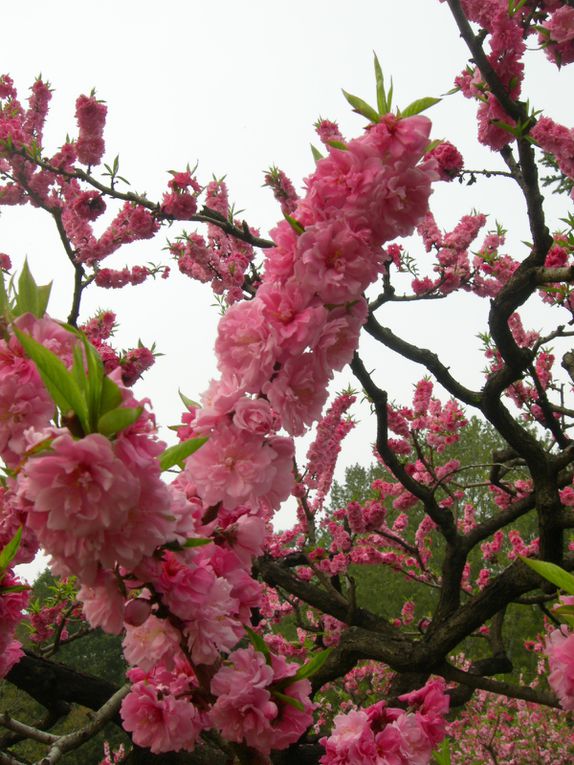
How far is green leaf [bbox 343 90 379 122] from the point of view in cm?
140

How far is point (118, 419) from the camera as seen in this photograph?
0.92 metres

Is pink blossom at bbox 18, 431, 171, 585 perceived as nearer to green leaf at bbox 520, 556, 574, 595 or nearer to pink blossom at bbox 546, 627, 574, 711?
green leaf at bbox 520, 556, 574, 595

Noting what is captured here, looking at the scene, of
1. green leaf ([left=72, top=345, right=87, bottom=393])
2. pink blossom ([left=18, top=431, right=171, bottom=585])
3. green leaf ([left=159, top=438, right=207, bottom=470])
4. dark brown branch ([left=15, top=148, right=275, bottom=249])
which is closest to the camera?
pink blossom ([left=18, top=431, right=171, bottom=585])

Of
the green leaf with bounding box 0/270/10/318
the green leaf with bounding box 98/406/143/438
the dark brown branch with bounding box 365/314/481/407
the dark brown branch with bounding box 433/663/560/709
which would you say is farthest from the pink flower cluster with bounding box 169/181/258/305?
the green leaf with bounding box 98/406/143/438

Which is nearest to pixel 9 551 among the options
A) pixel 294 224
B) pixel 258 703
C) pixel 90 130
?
pixel 258 703

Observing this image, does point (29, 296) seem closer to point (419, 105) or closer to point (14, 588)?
point (14, 588)

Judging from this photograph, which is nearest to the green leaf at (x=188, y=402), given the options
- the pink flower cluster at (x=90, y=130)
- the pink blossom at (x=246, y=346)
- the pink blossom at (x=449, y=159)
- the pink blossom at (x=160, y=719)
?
the pink blossom at (x=246, y=346)

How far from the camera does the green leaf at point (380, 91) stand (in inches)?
56.0

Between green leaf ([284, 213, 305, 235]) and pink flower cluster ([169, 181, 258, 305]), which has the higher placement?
pink flower cluster ([169, 181, 258, 305])

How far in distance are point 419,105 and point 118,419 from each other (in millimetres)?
1045

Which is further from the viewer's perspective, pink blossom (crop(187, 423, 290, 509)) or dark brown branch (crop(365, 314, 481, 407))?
dark brown branch (crop(365, 314, 481, 407))

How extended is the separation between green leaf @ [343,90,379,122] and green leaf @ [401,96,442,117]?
69 mm

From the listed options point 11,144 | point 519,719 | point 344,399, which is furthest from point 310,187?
point 519,719

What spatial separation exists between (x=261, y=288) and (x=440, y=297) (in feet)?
14.3
